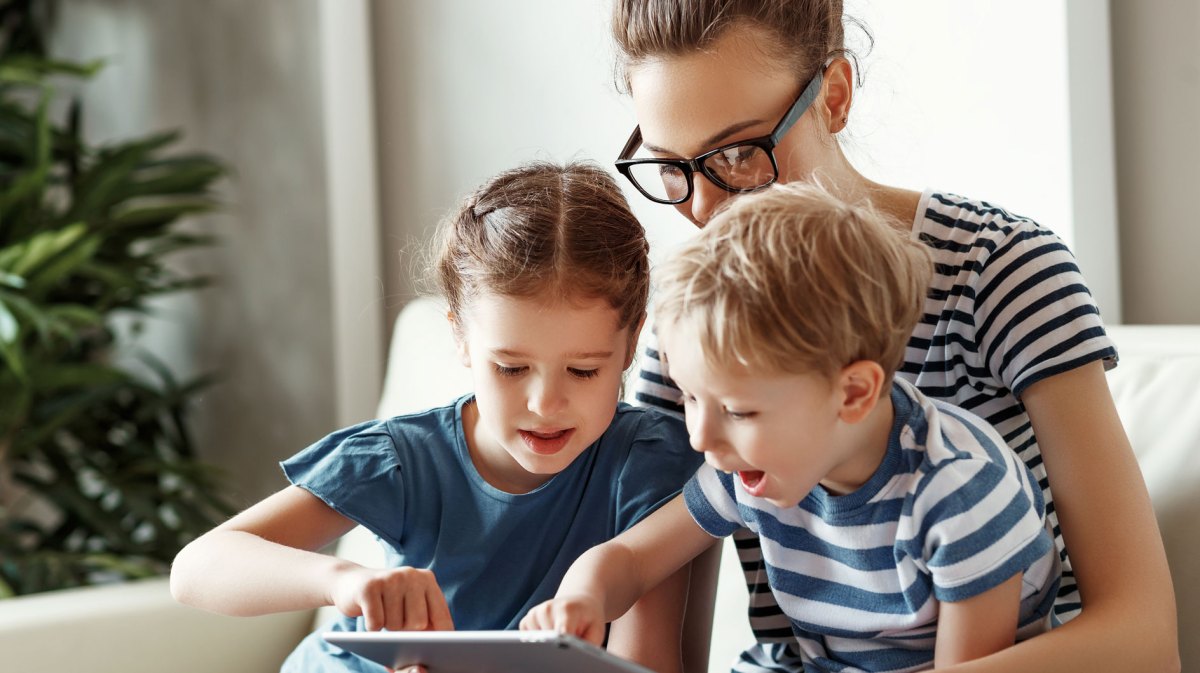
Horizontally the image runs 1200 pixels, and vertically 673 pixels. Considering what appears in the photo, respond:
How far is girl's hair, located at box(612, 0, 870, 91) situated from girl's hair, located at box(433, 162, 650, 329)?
14 centimetres

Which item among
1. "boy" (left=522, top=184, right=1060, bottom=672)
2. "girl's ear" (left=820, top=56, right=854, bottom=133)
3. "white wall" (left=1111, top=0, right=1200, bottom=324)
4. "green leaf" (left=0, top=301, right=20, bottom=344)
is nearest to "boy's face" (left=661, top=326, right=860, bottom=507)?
"boy" (left=522, top=184, right=1060, bottom=672)

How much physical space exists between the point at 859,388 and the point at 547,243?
381 millimetres

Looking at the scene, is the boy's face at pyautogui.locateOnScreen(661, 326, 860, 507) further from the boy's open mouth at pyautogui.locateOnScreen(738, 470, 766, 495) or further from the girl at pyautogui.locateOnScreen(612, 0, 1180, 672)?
the girl at pyautogui.locateOnScreen(612, 0, 1180, 672)

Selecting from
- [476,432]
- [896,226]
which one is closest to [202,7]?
[476,432]

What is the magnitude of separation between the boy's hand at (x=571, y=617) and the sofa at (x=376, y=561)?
289 millimetres

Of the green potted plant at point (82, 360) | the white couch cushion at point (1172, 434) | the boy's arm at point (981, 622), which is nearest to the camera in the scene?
the boy's arm at point (981, 622)

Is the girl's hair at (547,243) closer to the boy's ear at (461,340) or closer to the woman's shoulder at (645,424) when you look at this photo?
the boy's ear at (461,340)

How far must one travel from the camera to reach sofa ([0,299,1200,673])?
3.90 feet

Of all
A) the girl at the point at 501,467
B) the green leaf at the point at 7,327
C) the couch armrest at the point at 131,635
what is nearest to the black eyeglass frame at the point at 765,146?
the girl at the point at 501,467

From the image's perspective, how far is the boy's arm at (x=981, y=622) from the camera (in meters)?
0.96

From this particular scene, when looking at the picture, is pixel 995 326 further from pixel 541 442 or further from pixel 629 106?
pixel 629 106

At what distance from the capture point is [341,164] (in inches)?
100

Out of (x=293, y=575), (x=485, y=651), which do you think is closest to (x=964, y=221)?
(x=485, y=651)

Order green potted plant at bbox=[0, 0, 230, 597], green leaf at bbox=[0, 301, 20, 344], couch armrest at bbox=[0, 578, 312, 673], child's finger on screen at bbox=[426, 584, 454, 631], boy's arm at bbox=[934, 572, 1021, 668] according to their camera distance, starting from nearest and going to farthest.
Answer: boy's arm at bbox=[934, 572, 1021, 668] → child's finger on screen at bbox=[426, 584, 454, 631] → couch armrest at bbox=[0, 578, 312, 673] → green leaf at bbox=[0, 301, 20, 344] → green potted plant at bbox=[0, 0, 230, 597]
